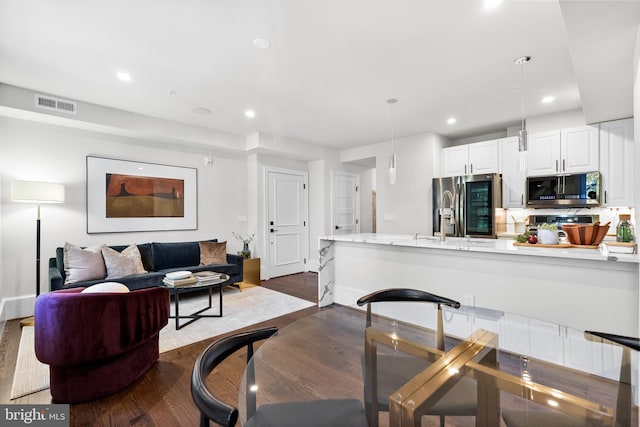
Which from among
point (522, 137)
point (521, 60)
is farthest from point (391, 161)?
point (521, 60)

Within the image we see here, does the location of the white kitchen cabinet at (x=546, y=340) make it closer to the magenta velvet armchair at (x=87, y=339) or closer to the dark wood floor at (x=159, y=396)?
the dark wood floor at (x=159, y=396)

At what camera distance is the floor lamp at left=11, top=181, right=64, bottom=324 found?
313cm

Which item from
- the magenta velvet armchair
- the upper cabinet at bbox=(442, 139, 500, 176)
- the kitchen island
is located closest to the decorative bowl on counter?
the kitchen island

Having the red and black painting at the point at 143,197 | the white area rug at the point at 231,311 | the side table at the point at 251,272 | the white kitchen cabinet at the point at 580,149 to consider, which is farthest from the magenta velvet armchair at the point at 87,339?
the white kitchen cabinet at the point at 580,149

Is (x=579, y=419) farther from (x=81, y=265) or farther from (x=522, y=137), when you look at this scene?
(x=81, y=265)

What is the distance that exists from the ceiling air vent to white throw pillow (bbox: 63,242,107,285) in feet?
5.20

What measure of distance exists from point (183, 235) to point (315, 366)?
3556 mm

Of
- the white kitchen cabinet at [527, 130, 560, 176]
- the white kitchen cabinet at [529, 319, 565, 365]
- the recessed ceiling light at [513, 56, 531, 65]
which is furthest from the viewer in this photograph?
the white kitchen cabinet at [527, 130, 560, 176]

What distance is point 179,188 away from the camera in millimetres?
4809

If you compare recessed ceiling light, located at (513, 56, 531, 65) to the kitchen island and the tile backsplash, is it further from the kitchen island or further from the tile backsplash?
the tile backsplash

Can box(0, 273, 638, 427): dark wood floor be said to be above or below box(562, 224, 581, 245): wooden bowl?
below

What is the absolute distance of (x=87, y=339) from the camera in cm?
182

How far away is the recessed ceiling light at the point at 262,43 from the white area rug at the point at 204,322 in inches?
105

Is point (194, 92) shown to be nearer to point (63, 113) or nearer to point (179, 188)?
point (63, 113)
